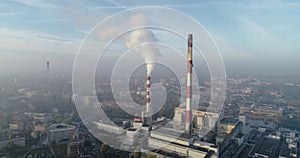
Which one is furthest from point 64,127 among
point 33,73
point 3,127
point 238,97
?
point 238,97

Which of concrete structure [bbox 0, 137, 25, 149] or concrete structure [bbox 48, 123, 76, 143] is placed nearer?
concrete structure [bbox 0, 137, 25, 149]

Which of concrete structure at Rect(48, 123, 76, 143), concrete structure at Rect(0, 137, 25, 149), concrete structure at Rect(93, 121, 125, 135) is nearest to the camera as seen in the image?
concrete structure at Rect(0, 137, 25, 149)

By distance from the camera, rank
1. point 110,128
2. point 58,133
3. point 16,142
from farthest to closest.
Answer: point 110,128 < point 58,133 < point 16,142

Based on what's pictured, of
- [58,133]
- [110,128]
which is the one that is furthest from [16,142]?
[110,128]

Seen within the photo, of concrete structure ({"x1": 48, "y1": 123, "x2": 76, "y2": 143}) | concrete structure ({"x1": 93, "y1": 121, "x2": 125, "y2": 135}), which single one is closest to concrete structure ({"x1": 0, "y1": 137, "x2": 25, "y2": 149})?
concrete structure ({"x1": 48, "y1": 123, "x2": 76, "y2": 143})

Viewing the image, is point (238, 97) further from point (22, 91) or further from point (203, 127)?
point (22, 91)

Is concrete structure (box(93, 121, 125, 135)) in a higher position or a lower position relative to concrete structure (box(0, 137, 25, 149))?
higher

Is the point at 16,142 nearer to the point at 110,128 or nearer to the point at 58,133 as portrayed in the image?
the point at 58,133

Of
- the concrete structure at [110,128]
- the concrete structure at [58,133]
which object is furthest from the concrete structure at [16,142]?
the concrete structure at [110,128]

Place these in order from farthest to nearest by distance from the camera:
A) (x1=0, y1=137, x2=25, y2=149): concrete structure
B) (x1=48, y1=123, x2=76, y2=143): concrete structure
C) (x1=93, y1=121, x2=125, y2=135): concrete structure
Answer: (x1=93, y1=121, x2=125, y2=135): concrete structure < (x1=48, y1=123, x2=76, y2=143): concrete structure < (x1=0, y1=137, x2=25, y2=149): concrete structure

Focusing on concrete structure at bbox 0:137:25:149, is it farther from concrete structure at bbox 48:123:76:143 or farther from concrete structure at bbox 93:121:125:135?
concrete structure at bbox 93:121:125:135

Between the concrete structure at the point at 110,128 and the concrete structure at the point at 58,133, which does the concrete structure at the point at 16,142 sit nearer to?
the concrete structure at the point at 58,133
